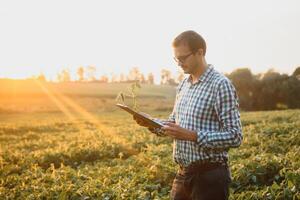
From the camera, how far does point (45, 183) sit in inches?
403

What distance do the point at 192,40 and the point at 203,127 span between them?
2.98 feet

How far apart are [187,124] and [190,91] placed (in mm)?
374

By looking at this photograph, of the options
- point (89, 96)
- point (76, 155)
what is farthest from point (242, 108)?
point (76, 155)

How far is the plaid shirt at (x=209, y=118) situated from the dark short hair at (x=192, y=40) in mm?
296

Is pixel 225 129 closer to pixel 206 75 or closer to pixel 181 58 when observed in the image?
pixel 206 75

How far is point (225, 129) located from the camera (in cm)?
423

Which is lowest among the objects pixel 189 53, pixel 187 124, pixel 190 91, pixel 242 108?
pixel 242 108

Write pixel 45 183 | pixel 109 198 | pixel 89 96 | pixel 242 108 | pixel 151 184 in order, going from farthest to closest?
pixel 89 96 < pixel 242 108 < pixel 45 183 < pixel 151 184 < pixel 109 198

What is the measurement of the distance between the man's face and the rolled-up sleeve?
1.53 feet

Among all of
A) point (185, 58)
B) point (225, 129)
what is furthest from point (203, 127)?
point (185, 58)

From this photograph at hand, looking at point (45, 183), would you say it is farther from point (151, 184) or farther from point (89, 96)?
point (89, 96)

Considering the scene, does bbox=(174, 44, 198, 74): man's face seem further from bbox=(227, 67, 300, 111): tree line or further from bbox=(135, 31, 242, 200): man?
bbox=(227, 67, 300, 111): tree line

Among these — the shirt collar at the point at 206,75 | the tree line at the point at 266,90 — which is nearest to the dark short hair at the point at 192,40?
the shirt collar at the point at 206,75

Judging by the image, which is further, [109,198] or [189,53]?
[109,198]
